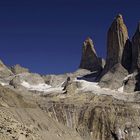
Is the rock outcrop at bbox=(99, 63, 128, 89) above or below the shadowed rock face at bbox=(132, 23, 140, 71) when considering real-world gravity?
below

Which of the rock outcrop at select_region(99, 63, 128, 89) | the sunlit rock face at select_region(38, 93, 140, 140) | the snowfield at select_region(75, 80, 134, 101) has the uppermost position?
the rock outcrop at select_region(99, 63, 128, 89)

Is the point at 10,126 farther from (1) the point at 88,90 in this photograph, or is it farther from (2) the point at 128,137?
(1) the point at 88,90

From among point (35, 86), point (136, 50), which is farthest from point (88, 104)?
point (35, 86)

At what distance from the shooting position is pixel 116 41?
18338 cm

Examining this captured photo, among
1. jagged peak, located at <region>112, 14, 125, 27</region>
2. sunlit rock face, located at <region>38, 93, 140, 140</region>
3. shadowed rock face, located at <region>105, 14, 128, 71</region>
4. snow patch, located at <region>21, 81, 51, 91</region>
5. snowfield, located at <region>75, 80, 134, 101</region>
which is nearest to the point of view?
sunlit rock face, located at <region>38, 93, 140, 140</region>

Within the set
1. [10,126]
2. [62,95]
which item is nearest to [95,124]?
[62,95]

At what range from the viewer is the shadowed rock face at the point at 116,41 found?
7180 inches

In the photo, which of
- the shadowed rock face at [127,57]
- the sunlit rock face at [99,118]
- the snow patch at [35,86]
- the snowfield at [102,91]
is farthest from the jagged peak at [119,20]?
the sunlit rock face at [99,118]

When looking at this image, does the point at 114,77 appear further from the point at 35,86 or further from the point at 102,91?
the point at 35,86

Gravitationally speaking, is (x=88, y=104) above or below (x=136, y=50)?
below

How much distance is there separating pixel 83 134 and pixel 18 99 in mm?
22991

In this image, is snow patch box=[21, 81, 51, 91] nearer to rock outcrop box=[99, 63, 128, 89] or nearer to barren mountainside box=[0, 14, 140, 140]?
barren mountainside box=[0, 14, 140, 140]

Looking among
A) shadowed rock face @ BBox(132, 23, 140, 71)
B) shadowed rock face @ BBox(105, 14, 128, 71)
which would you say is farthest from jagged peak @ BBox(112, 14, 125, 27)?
shadowed rock face @ BBox(132, 23, 140, 71)

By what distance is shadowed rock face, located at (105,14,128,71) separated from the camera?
18238cm
